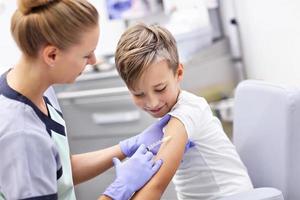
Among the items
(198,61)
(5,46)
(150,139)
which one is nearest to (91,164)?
(150,139)

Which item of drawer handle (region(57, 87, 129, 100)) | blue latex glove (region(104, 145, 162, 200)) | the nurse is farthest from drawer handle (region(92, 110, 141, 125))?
the nurse

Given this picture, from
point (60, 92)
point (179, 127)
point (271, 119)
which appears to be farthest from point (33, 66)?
point (60, 92)

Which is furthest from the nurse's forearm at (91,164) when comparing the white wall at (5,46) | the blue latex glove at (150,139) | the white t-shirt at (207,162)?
the white wall at (5,46)

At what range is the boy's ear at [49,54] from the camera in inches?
41.2

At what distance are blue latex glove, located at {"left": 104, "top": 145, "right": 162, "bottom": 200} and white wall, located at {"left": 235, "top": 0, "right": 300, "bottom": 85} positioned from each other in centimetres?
144

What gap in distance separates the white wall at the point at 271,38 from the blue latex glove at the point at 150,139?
129 centimetres

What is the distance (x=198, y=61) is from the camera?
7.80 ft

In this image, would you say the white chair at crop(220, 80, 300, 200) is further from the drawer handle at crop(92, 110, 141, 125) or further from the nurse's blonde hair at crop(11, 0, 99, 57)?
the drawer handle at crop(92, 110, 141, 125)

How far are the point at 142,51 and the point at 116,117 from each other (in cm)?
102

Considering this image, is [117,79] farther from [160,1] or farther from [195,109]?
[195,109]

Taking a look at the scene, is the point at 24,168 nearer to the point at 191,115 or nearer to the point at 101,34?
the point at 191,115

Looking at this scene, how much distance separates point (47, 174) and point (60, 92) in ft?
4.69

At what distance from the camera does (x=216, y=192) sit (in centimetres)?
132

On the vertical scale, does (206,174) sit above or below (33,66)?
below
